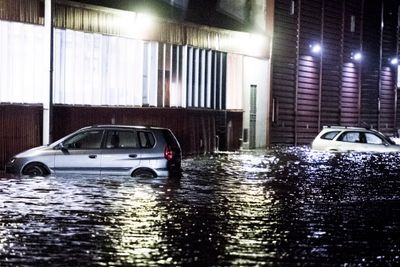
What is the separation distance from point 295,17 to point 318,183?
58.0 feet

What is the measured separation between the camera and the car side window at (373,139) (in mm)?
26178

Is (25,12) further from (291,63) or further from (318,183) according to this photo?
(291,63)

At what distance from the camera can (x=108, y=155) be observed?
16.5m

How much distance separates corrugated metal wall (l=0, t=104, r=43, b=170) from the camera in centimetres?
1930

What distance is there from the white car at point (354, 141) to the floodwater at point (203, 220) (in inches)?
233

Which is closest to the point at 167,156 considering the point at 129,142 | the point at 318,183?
the point at 129,142

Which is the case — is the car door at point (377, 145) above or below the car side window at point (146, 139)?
below

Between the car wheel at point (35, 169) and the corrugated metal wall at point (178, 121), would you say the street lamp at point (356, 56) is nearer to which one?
the corrugated metal wall at point (178, 121)

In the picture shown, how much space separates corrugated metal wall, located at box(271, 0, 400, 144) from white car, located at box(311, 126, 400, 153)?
6669 mm

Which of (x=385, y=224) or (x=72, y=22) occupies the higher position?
(x=72, y=22)

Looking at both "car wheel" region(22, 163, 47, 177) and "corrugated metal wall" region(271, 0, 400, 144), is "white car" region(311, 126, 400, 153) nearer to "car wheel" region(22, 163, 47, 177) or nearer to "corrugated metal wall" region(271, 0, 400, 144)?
"corrugated metal wall" region(271, 0, 400, 144)

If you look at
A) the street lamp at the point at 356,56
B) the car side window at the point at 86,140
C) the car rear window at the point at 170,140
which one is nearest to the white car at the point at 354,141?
the car rear window at the point at 170,140

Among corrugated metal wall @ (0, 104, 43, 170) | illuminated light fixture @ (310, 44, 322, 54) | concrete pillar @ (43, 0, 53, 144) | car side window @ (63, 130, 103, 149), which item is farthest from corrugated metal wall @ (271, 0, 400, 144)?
car side window @ (63, 130, 103, 149)

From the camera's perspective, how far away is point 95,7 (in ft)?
69.7
